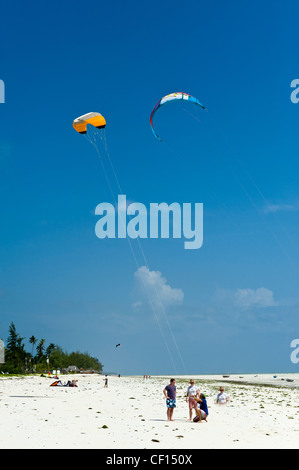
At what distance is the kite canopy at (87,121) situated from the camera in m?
29.5

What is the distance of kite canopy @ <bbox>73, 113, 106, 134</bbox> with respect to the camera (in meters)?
29.5

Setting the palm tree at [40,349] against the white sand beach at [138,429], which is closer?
the white sand beach at [138,429]

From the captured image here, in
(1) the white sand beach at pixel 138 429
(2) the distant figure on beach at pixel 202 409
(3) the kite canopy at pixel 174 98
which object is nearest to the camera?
(1) the white sand beach at pixel 138 429

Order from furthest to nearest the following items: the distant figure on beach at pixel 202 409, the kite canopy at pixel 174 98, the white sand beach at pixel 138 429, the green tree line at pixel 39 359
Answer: the green tree line at pixel 39 359 → the kite canopy at pixel 174 98 → the distant figure on beach at pixel 202 409 → the white sand beach at pixel 138 429

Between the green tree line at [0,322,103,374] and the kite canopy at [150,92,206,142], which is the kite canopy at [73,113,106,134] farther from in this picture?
the green tree line at [0,322,103,374]

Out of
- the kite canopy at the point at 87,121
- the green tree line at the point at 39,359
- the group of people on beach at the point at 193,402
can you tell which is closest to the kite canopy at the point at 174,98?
the kite canopy at the point at 87,121

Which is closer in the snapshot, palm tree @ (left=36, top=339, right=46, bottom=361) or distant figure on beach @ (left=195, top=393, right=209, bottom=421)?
distant figure on beach @ (left=195, top=393, right=209, bottom=421)

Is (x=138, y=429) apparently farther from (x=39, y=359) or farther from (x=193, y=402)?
(x=39, y=359)

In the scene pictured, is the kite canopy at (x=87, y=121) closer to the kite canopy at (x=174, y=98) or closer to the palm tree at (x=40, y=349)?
the kite canopy at (x=174, y=98)

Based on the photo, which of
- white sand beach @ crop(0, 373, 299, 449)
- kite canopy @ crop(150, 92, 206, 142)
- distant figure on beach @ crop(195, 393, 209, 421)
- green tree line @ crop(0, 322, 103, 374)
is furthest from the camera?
green tree line @ crop(0, 322, 103, 374)

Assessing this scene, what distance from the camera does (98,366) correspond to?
557ft

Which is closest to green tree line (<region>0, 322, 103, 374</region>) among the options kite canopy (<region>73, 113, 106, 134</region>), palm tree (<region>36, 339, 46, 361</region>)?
palm tree (<region>36, 339, 46, 361</region>)
